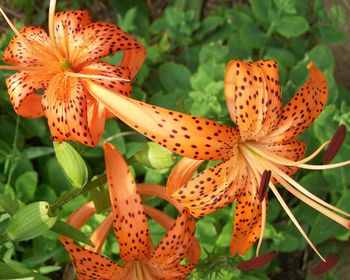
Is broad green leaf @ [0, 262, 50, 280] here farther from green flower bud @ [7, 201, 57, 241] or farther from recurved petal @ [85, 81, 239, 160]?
recurved petal @ [85, 81, 239, 160]

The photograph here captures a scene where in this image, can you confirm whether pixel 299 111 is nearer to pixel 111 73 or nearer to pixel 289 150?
pixel 289 150

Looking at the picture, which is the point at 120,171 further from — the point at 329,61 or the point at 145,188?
the point at 329,61

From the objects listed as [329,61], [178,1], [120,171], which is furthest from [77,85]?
[178,1]

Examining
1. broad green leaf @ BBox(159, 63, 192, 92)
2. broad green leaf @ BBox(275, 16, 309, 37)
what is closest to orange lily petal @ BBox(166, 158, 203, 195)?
broad green leaf @ BBox(159, 63, 192, 92)

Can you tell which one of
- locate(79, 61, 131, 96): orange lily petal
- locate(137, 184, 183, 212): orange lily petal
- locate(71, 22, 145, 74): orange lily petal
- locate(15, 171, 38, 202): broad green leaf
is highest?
locate(71, 22, 145, 74): orange lily petal

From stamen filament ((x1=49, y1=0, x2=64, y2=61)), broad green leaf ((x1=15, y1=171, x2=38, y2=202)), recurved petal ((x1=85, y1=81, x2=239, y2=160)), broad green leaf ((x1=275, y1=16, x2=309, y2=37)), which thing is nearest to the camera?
recurved petal ((x1=85, y1=81, x2=239, y2=160))

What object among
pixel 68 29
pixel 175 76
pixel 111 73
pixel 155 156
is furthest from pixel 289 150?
pixel 175 76

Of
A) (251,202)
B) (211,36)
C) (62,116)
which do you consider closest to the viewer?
(62,116)
